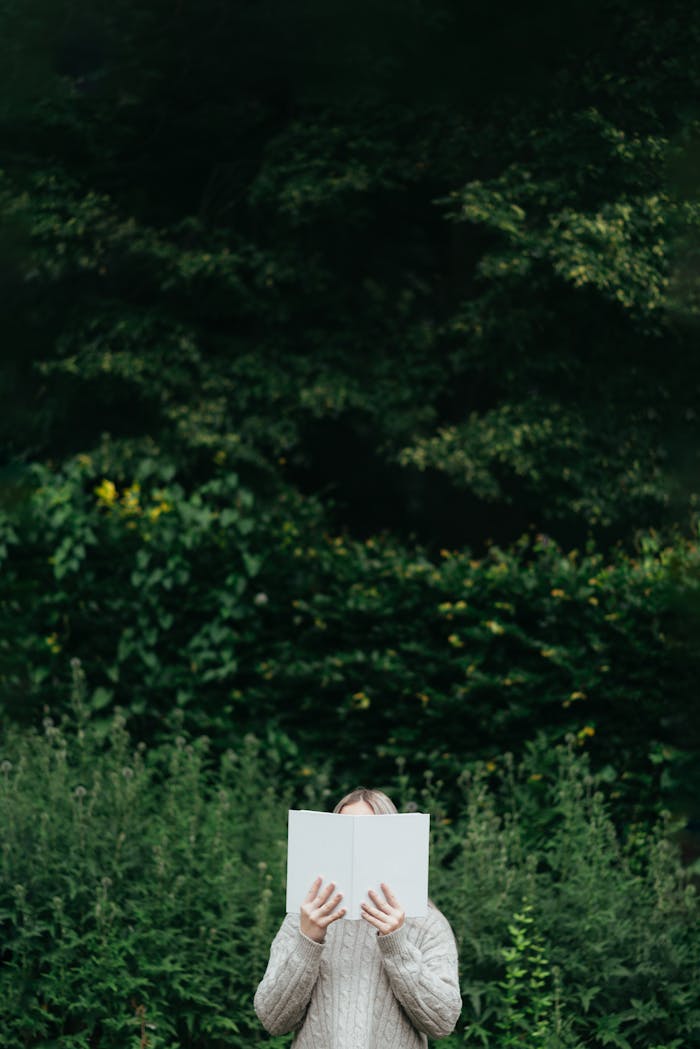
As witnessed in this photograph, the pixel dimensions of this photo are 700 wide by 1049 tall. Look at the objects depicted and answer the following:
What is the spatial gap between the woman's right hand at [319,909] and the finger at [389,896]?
9 centimetres

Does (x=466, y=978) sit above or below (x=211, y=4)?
below

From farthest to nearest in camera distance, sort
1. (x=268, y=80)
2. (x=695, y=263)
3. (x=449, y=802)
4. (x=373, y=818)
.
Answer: (x=268, y=80) < (x=695, y=263) < (x=449, y=802) < (x=373, y=818)

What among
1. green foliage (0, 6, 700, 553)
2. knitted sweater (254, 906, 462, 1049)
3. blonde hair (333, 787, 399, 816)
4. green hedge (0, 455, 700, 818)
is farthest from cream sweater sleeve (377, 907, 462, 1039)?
green foliage (0, 6, 700, 553)

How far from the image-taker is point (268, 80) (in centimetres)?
889

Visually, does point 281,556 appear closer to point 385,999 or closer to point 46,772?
point 46,772

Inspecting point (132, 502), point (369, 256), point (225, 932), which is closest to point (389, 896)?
point (225, 932)

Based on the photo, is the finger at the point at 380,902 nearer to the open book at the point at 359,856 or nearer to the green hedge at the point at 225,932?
the open book at the point at 359,856

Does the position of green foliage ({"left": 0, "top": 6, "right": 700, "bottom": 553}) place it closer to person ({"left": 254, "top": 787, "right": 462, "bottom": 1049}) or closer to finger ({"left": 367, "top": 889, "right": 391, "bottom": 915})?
person ({"left": 254, "top": 787, "right": 462, "bottom": 1049})

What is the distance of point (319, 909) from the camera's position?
2686 millimetres

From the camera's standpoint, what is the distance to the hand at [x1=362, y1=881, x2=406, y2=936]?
2.67 m

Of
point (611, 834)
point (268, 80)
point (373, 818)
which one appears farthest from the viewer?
point (268, 80)

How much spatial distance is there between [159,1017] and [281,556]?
2.79 meters

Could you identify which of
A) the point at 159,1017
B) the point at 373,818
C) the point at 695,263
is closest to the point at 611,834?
the point at 159,1017

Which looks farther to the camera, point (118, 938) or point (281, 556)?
point (281, 556)
